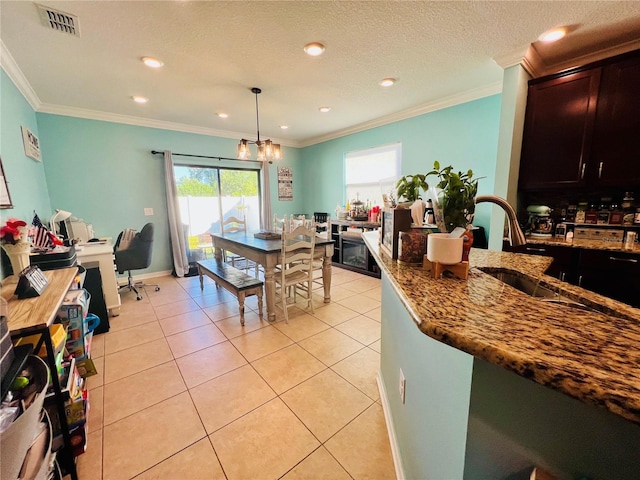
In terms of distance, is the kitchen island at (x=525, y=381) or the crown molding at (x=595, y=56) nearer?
the kitchen island at (x=525, y=381)

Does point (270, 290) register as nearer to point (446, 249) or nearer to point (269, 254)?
point (269, 254)

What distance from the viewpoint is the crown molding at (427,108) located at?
3109mm

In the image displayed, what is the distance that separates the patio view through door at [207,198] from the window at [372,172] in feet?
6.58

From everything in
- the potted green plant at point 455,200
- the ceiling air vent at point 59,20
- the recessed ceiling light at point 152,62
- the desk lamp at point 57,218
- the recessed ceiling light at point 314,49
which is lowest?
the desk lamp at point 57,218

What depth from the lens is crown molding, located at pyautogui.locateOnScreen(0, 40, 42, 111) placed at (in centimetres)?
218

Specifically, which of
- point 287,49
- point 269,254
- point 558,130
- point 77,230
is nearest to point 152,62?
point 287,49

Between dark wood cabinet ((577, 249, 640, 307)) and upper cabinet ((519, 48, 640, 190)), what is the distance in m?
0.64

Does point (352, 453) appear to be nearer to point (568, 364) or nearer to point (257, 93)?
point (568, 364)

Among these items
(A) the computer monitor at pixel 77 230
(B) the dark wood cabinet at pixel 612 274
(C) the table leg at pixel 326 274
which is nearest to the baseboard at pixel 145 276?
(A) the computer monitor at pixel 77 230

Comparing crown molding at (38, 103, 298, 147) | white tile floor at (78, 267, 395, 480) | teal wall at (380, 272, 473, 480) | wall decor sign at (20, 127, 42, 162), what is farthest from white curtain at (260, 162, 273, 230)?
teal wall at (380, 272, 473, 480)

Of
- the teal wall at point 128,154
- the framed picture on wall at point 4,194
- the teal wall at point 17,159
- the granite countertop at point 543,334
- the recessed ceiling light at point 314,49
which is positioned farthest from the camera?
the teal wall at point 128,154

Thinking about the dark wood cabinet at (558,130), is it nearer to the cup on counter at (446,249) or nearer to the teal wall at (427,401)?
the teal wall at (427,401)

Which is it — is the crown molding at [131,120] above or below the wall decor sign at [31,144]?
above

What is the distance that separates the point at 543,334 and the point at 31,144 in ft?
15.2
